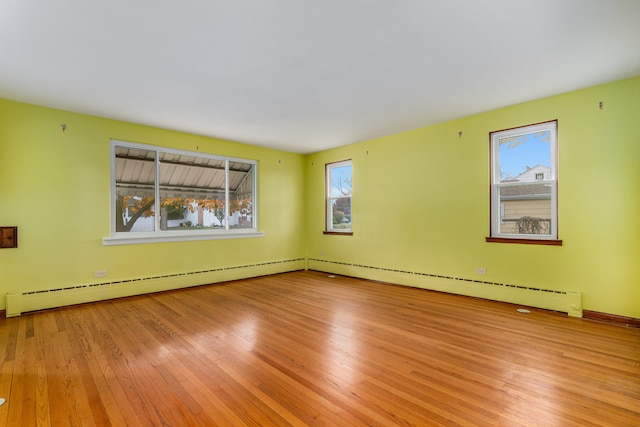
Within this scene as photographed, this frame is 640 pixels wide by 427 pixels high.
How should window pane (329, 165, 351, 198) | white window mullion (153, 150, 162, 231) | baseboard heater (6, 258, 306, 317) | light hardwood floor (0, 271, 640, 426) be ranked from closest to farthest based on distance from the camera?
1. light hardwood floor (0, 271, 640, 426)
2. baseboard heater (6, 258, 306, 317)
3. white window mullion (153, 150, 162, 231)
4. window pane (329, 165, 351, 198)

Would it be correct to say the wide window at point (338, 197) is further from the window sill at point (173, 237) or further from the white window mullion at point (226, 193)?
the white window mullion at point (226, 193)

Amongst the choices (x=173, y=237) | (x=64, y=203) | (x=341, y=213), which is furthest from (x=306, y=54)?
(x=341, y=213)

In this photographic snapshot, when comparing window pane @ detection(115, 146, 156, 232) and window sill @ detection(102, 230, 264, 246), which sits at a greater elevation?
window pane @ detection(115, 146, 156, 232)

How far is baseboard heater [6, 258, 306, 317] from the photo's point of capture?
12.4 feet

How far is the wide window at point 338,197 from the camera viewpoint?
20.5ft

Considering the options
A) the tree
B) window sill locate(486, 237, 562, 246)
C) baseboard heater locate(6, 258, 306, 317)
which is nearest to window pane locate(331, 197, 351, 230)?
baseboard heater locate(6, 258, 306, 317)

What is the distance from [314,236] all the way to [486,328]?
412 centimetres

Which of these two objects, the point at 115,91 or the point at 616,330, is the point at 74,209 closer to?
the point at 115,91

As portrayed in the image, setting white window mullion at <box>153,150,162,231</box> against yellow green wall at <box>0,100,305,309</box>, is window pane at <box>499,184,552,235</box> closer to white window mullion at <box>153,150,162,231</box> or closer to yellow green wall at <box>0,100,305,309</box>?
yellow green wall at <box>0,100,305,309</box>

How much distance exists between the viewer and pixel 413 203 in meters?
5.10

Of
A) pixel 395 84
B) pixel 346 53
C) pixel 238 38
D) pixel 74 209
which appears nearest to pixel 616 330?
pixel 395 84

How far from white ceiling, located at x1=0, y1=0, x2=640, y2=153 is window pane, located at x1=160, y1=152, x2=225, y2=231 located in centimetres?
104

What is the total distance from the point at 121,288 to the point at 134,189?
1495mm

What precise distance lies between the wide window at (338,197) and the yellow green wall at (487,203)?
0.19 m
